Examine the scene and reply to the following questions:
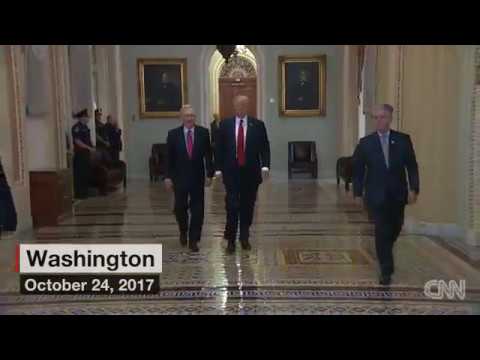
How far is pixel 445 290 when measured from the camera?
374 cm

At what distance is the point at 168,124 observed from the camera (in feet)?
41.3

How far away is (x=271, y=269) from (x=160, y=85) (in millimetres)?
8735

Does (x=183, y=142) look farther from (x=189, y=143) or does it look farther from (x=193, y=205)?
(x=193, y=205)

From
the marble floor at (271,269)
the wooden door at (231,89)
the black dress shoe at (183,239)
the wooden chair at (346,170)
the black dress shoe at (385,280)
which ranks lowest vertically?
the marble floor at (271,269)

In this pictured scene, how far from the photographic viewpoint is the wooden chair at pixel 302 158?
12.1 m

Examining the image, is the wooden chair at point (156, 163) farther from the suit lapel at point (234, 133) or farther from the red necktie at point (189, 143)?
the suit lapel at point (234, 133)

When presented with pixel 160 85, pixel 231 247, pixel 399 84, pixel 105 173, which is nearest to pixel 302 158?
pixel 160 85

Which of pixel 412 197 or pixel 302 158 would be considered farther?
pixel 302 158

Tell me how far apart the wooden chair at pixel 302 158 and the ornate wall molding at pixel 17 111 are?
6895mm

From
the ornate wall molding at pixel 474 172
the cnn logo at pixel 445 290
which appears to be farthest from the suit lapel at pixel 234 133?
the ornate wall molding at pixel 474 172

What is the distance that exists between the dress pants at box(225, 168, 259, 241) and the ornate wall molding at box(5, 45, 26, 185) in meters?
2.70

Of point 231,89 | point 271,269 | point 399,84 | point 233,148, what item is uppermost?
point 231,89

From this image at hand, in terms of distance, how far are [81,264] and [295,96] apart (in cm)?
976
